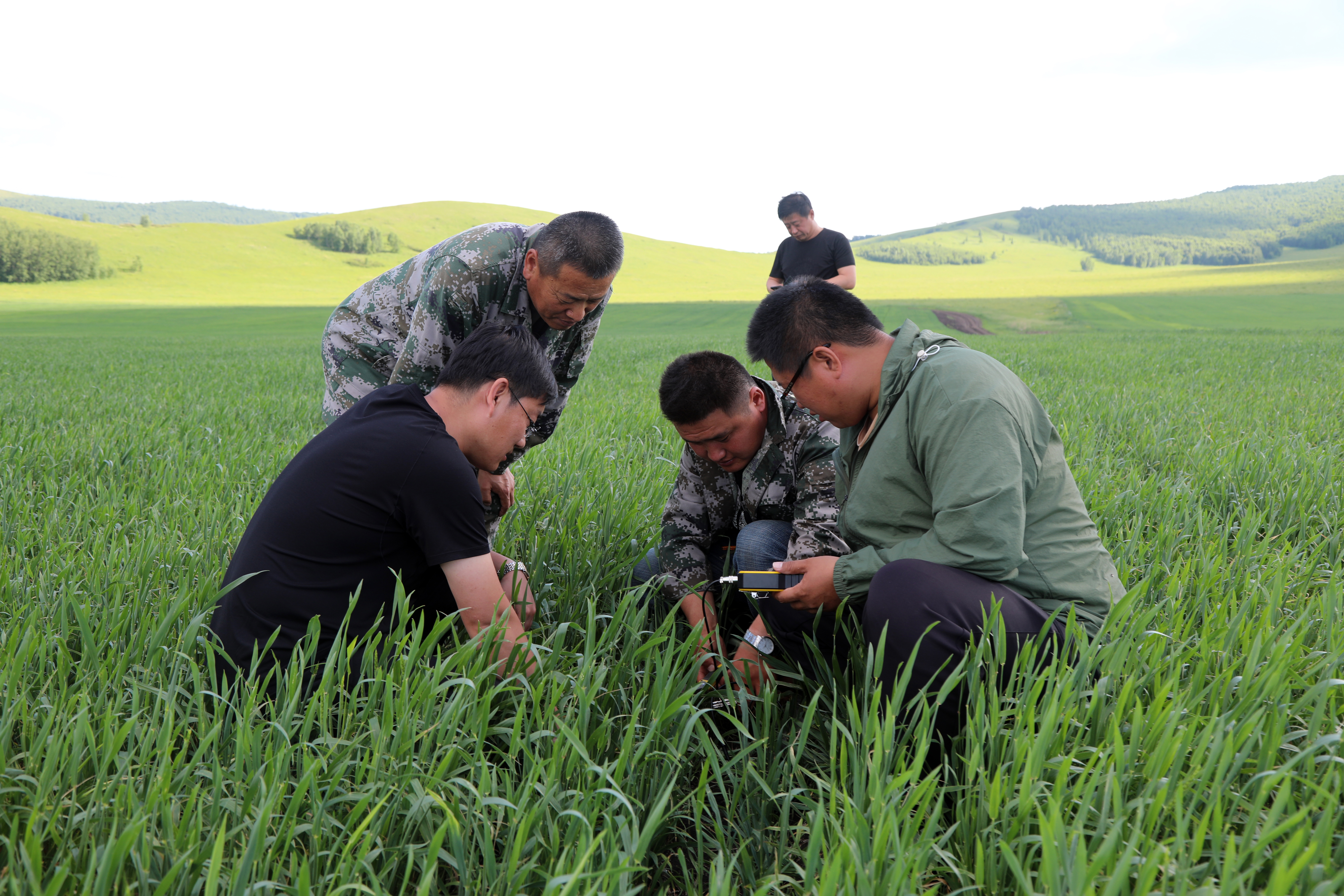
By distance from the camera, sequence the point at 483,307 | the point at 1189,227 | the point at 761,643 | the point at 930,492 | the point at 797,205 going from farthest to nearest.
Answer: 1. the point at 1189,227
2. the point at 797,205
3. the point at 483,307
4. the point at 761,643
5. the point at 930,492

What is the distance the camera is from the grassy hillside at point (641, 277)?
1690 inches

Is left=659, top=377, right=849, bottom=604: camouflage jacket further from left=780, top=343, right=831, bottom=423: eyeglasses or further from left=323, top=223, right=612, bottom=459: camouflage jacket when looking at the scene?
left=323, top=223, right=612, bottom=459: camouflage jacket

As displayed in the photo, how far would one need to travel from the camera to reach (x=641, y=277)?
222 ft

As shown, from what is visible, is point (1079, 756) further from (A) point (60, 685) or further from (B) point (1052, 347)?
(B) point (1052, 347)

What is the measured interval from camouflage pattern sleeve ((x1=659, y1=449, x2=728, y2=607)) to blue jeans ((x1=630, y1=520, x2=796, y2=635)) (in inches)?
2.5

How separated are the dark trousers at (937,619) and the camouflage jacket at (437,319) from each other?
1740 mm

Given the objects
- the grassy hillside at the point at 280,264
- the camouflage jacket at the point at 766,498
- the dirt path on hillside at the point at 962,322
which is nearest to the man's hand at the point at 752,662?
the camouflage jacket at the point at 766,498

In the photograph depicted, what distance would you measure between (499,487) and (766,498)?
3.72ft

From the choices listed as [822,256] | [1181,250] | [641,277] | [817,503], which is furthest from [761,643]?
[1181,250]

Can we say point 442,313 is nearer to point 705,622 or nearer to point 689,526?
point 689,526

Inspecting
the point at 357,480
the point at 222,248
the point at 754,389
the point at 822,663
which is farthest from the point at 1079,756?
the point at 222,248

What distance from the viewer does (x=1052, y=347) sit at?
52.3 ft

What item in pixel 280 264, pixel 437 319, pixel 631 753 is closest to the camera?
pixel 631 753

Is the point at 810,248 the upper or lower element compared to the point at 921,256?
lower
